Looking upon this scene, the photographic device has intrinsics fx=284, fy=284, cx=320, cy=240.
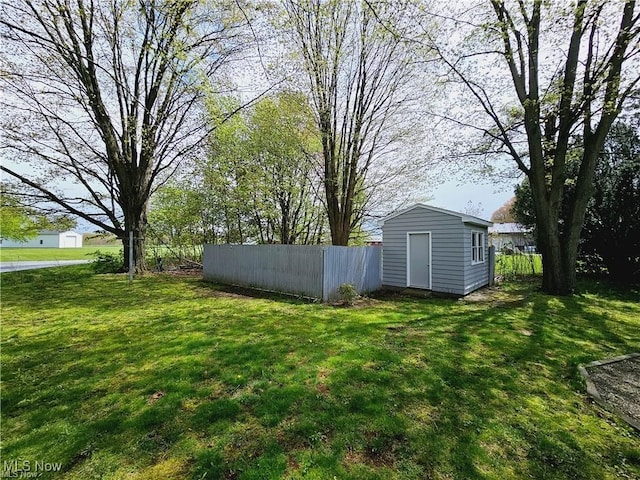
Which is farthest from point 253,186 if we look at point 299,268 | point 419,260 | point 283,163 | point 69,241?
point 69,241

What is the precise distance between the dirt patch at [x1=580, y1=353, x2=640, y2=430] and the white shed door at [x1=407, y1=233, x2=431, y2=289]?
15.3ft

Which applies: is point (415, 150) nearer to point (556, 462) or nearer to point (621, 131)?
point (621, 131)

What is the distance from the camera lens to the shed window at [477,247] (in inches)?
328

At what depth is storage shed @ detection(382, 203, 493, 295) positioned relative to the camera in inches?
305

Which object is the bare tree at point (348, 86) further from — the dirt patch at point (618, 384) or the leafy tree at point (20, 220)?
the leafy tree at point (20, 220)

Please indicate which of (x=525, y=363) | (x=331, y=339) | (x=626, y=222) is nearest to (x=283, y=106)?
(x=331, y=339)

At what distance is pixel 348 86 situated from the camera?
925cm

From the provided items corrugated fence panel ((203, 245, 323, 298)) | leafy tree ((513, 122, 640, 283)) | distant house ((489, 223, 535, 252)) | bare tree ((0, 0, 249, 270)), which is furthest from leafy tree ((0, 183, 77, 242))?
leafy tree ((513, 122, 640, 283))

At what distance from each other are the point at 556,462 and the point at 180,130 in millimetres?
12004

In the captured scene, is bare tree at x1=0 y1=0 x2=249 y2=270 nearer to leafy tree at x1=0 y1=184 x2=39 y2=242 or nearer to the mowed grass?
leafy tree at x1=0 y1=184 x2=39 y2=242

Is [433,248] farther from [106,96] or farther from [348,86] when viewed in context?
[106,96]

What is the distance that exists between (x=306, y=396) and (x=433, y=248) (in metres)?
6.55

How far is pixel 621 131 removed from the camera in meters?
9.59

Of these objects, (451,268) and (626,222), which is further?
(626,222)
